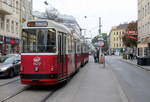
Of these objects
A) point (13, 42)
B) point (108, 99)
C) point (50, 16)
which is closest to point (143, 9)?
point (50, 16)

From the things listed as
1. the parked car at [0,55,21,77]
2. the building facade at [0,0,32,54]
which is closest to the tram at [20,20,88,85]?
the parked car at [0,55,21,77]

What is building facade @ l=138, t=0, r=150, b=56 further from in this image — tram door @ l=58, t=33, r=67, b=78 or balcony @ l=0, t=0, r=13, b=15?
tram door @ l=58, t=33, r=67, b=78

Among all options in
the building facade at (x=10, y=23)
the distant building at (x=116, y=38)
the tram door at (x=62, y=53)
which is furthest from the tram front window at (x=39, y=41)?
the distant building at (x=116, y=38)

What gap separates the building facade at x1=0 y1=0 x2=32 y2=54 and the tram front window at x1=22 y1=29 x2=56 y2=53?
21936 mm

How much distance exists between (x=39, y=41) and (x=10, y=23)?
89.8 feet

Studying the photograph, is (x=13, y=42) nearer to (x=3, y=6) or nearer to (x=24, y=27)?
(x=3, y=6)

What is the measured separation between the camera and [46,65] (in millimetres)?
10203

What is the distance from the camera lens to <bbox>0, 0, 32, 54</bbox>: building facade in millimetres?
32469

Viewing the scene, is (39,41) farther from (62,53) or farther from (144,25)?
(144,25)

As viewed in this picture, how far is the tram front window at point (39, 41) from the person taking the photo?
10.3m

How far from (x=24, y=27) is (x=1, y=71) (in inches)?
201

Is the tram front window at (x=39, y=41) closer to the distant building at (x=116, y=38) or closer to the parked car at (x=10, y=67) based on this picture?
the parked car at (x=10, y=67)

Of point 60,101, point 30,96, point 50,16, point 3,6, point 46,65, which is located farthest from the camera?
point 50,16

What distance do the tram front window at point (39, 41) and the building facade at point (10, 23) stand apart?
2194cm
